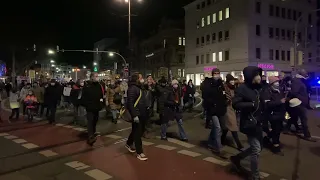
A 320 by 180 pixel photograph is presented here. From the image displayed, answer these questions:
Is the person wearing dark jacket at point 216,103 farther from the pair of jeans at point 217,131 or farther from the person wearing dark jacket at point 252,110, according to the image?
the person wearing dark jacket at point 252,110

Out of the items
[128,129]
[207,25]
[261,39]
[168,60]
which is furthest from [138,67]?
[128,129]

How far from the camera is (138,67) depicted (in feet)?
248

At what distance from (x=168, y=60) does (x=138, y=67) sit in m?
13.6

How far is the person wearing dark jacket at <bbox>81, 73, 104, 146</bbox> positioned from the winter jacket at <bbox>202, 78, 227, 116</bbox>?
10.3ft

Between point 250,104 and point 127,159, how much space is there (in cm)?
328

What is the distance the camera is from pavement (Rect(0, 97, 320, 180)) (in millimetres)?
6270

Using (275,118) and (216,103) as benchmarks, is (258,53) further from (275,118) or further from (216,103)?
(216,103)

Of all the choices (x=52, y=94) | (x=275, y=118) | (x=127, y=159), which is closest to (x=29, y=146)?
(x=127, y=159)

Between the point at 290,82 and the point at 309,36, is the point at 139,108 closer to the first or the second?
the point at 290,82

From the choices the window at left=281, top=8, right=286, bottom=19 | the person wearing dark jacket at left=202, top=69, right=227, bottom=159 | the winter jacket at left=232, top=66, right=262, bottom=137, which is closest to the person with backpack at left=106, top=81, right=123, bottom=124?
the person wearing dark jacket at left=202, top=69, right=227, bottom=159

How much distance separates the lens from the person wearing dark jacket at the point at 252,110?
18.3 ft

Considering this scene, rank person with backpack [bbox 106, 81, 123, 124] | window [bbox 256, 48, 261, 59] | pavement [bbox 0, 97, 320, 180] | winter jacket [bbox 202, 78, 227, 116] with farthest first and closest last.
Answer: window [bbox 256, 48, 261, 59], person with backpack [bbox 106, 81, 123, 124], winter jacket [bbox 202, 78, 227, 116], pavement [bbox 0, 97, 320, 180]

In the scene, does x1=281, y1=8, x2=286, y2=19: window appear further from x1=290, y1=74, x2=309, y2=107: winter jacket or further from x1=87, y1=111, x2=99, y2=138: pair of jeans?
x1=87, y1=111, x2=99, y2=138: pair of jeans

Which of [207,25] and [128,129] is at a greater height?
[207,25]
